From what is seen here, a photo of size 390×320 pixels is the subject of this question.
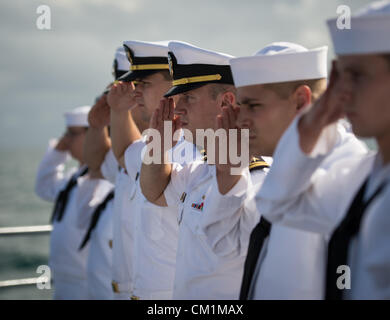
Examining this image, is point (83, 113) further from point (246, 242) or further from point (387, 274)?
point (387, 274)

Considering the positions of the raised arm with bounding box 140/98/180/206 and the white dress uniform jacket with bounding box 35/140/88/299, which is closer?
the raised arm with bounding box 140/98/180/206

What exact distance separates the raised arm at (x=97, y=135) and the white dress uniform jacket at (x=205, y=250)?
2.19 m

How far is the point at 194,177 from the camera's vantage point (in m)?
3.48

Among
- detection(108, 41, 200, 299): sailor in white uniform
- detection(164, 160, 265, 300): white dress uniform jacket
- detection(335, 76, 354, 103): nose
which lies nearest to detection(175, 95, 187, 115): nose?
detection(164, 160, 265, 300): white dress uniform jacket

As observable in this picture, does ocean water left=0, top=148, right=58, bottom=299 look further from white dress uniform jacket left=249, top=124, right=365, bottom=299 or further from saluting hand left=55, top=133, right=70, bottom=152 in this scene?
white dress uniform jacket left=249, top=124, right=365, bottom=299

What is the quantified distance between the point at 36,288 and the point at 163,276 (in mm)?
3089

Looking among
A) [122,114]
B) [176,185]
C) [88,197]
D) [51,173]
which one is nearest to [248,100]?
[176,185]

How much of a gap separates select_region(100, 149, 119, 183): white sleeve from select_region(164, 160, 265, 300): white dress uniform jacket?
209cm

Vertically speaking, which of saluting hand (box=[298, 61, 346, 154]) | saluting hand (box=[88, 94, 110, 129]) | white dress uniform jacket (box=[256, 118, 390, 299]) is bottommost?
white dress uniform jacket (box=[256, 118, 390, 299])

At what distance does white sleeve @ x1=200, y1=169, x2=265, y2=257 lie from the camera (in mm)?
2721

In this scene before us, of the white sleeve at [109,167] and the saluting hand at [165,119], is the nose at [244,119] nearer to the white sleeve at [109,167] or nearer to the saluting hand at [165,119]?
the saluting hand at [165,119]

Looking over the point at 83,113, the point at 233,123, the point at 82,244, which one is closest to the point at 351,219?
the point at 233,123

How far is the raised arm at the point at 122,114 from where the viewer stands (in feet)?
15.0

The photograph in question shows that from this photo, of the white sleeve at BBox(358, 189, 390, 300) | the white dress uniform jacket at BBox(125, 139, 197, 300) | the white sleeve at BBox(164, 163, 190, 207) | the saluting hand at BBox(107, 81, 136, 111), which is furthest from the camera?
the saluting hand at BBox(107, 81, 136, 111)
